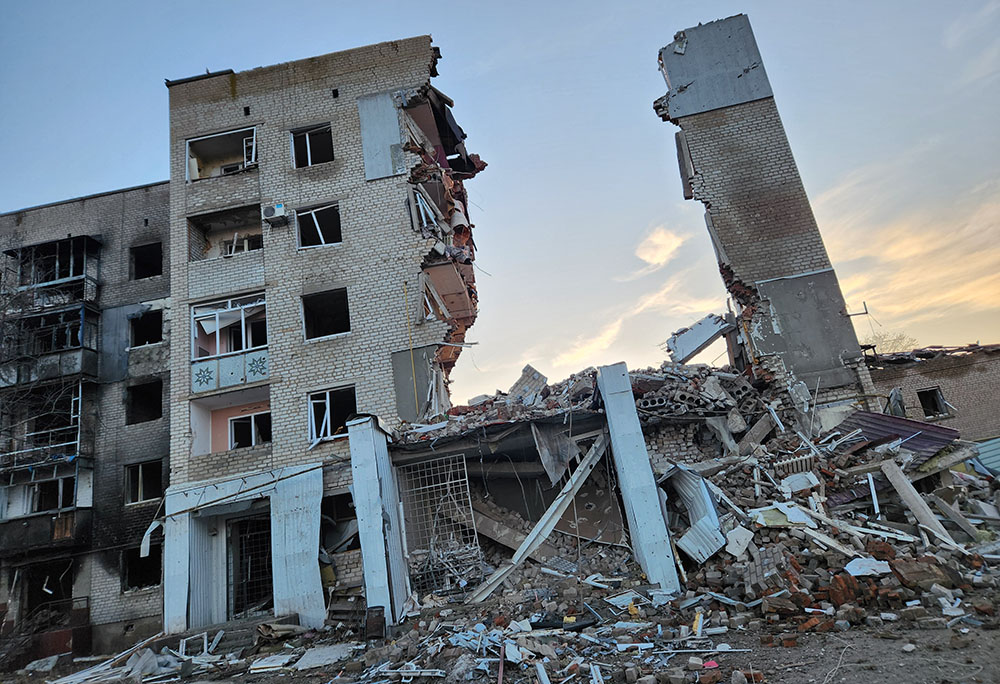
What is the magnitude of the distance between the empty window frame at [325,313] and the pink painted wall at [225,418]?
2.37 meters

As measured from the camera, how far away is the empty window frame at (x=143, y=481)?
51.9 feet

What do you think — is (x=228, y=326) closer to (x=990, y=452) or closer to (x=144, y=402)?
(x=144, y=402)

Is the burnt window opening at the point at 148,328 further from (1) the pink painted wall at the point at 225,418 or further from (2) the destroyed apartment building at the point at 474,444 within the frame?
(1) the pink painted wall at the point at 225,418

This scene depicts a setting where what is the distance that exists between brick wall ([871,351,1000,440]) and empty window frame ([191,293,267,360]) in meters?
15.8

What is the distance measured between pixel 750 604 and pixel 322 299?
13.1 meters

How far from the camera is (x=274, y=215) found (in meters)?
16.3

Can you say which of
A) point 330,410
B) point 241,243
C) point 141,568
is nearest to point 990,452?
point 330,410

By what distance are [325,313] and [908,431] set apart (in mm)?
14689

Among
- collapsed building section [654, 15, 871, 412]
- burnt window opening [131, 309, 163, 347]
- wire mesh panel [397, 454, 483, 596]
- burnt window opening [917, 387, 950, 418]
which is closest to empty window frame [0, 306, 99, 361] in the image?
burnt window opening [131, 309, 163, 347]

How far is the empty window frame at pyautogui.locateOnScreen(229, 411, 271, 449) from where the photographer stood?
15852 millimetres

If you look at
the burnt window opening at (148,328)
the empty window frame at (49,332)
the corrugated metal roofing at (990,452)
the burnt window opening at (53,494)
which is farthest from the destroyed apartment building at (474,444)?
the burnt window opening at (53,494)

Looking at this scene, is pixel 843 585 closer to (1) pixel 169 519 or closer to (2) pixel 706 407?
(2) pixel 706 407

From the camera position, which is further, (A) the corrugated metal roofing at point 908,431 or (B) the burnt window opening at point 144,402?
(B) the burnt window opening at point 144,402

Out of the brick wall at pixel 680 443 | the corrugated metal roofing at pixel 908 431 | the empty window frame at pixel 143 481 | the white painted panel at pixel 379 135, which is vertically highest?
the white painted panel at pixel 379 135
